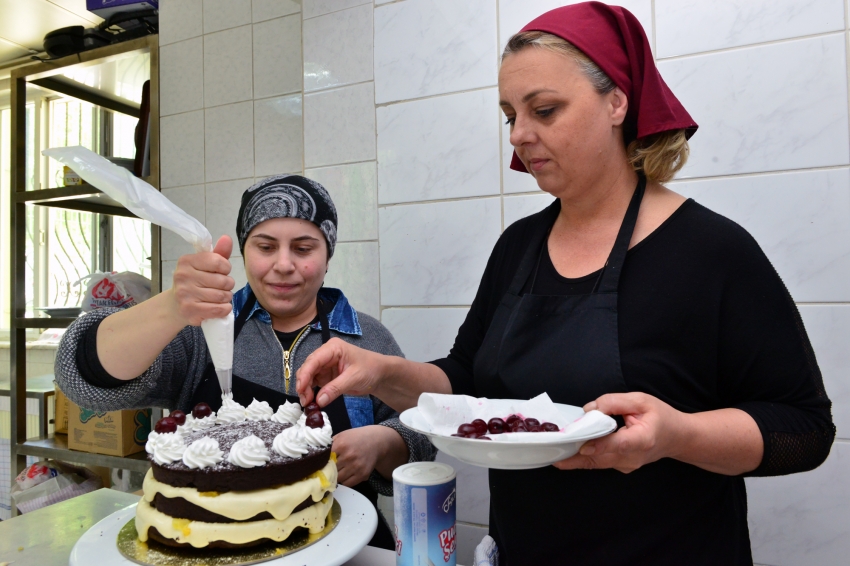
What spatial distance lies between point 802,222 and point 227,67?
2.38m

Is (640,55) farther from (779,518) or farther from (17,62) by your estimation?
(17,62)

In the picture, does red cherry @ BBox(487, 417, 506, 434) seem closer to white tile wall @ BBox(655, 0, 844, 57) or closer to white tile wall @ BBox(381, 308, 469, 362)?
white tile wall @ BBox(381, 308, 469, 362)

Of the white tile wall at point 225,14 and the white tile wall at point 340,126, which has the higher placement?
the white tile wall at point 225,14

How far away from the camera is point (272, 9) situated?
2.53 metres

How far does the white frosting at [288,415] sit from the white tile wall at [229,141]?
1.73m

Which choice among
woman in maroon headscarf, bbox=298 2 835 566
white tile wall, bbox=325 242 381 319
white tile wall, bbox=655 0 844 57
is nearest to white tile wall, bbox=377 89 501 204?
white tile wall, bbox=325 242 381 319

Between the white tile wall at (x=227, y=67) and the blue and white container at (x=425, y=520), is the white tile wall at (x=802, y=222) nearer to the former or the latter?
the blue and white container at (x=425, y=520)

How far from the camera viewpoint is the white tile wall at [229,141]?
8.57 feet

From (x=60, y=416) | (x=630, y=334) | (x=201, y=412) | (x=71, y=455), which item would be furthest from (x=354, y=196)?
(x=60, y=416)

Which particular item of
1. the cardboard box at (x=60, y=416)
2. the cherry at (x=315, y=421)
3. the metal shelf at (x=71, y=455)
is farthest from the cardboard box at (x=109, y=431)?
the cherry at (x=315, y=421)

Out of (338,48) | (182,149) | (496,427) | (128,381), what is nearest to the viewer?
(496,427)

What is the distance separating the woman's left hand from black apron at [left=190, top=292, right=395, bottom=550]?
77 cm

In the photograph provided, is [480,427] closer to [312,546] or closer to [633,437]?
[633,437]

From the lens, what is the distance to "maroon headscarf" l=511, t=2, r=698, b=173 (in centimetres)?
100
